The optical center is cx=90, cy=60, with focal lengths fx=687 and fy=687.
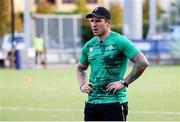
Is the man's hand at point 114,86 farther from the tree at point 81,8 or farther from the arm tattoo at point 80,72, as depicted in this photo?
the tree at point 81,8

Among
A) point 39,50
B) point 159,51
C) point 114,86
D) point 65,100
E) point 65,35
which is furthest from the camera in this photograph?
point 65,35

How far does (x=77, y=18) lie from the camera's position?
51281 millimetres

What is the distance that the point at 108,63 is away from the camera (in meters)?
7.75

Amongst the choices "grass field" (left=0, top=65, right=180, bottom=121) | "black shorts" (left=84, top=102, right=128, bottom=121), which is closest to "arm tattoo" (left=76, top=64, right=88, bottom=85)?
"black shorts" (left=84, top=102, right=128, bottom=121)

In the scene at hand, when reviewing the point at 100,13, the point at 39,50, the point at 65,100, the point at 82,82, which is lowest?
the point at 39,50

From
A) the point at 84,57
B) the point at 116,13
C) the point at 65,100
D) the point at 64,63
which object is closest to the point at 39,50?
the point at 64,63

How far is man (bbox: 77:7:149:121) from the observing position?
25.3ft

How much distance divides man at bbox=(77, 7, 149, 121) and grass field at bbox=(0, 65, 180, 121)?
6445mm

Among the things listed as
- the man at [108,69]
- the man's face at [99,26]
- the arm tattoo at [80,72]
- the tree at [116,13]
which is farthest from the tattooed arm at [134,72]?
the tree at [116,13]

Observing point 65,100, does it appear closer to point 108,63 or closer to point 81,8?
point 108,63

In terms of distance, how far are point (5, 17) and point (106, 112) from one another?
52846mm

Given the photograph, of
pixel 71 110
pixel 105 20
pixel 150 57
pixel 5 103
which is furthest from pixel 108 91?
pixel 150 57

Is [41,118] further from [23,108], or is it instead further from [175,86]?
[175,86]

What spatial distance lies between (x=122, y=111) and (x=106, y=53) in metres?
0.68
